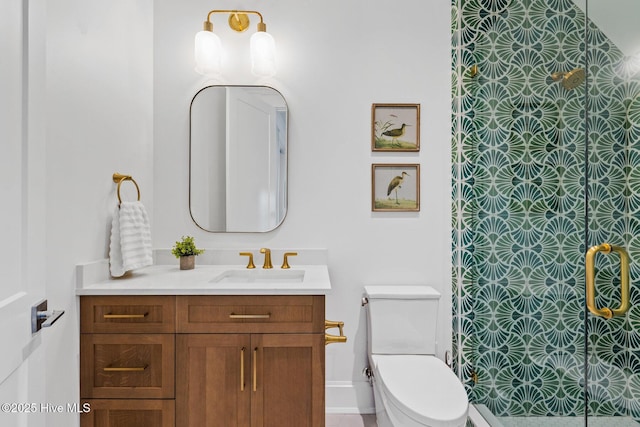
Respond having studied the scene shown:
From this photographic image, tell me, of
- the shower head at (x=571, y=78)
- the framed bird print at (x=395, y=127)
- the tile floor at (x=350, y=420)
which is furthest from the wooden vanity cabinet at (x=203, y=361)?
the shower head at (x=571, y=78)

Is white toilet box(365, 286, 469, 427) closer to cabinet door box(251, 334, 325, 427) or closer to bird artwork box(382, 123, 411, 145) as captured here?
cabinet door box(251, 334, 325, 427)

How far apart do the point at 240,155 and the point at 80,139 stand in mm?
824

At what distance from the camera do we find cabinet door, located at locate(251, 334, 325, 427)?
148 centimetres

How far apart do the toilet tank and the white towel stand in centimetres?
116

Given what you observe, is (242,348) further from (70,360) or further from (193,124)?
(193,124)

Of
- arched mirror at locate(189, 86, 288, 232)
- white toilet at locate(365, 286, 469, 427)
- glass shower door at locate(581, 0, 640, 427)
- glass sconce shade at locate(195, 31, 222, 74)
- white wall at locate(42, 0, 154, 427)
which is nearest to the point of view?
glass shower door at locate(581, 0, 640, 427)

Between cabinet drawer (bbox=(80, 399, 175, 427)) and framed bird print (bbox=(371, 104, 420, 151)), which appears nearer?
cabinet drawer (bbox=(80, 399, 175, 427))

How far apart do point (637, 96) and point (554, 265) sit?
2.20ft

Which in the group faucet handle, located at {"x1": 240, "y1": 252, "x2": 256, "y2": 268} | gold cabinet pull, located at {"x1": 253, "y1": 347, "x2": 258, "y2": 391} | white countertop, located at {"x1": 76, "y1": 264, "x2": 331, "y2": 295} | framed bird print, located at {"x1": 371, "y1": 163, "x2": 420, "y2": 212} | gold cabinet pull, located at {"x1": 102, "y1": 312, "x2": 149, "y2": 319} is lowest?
gold cabinet pull, located at {"x1": 253, "y1": 347, "x2": 258, "y2": 391}

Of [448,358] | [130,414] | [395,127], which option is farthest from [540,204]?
[130,414]

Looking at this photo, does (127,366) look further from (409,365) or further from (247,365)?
(409,365)

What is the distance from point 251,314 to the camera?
1502 mm

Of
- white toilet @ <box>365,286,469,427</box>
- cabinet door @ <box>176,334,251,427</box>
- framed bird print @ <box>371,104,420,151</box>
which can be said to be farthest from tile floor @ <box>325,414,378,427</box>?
framed bird print @ <box>371,104,420,151</box>

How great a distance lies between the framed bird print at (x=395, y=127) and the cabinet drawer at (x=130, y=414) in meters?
1.60
